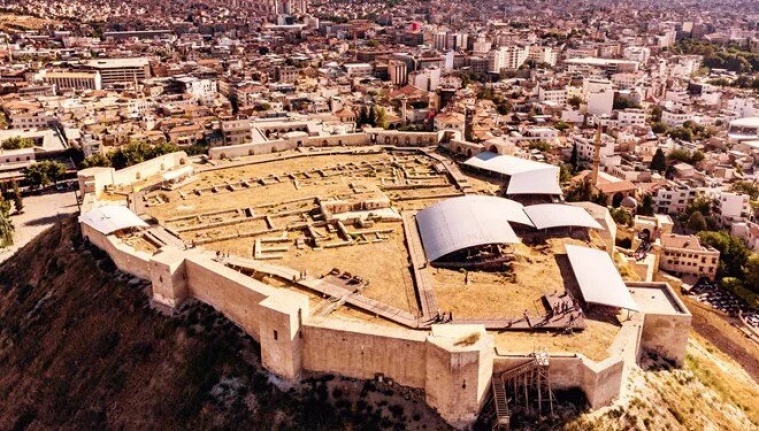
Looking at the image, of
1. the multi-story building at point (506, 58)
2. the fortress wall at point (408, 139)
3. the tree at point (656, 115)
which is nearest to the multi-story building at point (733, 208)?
the fortress wall at point (408, 139)

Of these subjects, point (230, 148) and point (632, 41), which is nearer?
point (230, 148)

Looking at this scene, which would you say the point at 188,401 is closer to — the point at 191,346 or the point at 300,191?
the point at 191,346

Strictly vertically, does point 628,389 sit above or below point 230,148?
below

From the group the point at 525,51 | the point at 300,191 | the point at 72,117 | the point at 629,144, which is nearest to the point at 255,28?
the point at 525,51

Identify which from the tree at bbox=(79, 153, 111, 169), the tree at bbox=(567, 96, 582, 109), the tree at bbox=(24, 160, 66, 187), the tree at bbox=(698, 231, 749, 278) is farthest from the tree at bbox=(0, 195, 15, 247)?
the tree at bbox=(567, 96, 582, 109)

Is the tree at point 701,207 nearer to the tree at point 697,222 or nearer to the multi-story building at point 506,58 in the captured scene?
the tree at point 697,222

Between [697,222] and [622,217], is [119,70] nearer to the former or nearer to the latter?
[622,217]
